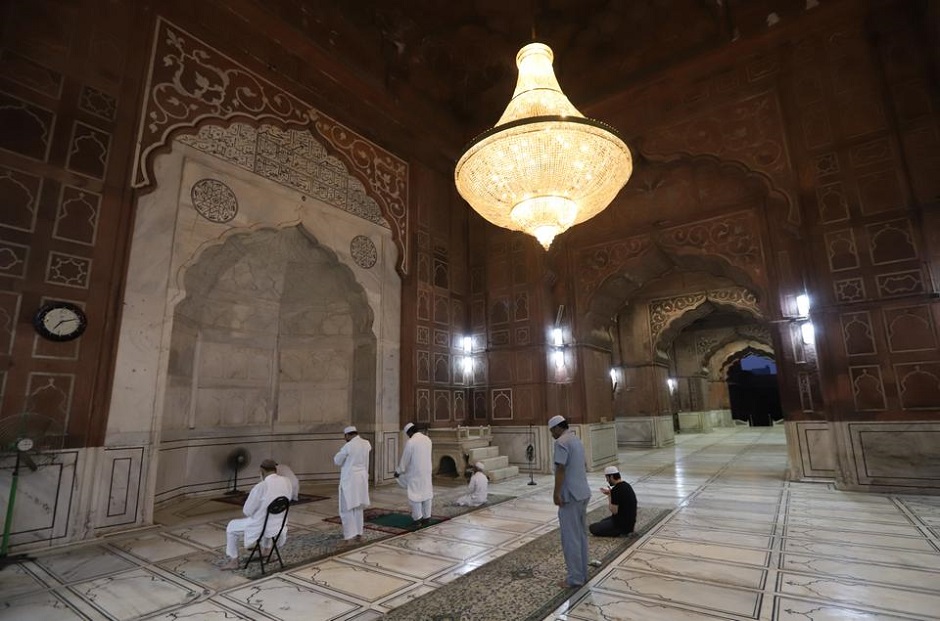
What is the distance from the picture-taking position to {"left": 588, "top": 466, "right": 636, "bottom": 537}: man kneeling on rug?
13.6 ft

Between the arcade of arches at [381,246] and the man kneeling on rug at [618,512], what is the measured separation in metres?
3.82

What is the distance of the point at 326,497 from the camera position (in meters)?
6.64

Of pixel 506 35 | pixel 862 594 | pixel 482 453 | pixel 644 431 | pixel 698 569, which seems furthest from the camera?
pixel 644 431

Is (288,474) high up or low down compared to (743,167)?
down

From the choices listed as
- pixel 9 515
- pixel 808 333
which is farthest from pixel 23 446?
pixel 808 333

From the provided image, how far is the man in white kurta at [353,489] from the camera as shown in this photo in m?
4.30

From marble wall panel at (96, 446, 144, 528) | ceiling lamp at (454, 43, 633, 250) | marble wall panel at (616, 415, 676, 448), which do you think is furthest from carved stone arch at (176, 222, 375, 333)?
marble wall panel at (616, 415, 676, 448)

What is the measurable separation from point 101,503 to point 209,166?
3.89 meters

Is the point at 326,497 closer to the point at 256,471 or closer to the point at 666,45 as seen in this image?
the point at 256,471

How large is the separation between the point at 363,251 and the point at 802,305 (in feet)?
21.7

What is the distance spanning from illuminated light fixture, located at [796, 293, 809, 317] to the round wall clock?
28.5 ft

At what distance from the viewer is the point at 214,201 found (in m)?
5.86

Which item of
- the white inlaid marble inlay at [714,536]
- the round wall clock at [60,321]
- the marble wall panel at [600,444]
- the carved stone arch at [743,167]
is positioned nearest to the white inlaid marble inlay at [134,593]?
the round wall clock at [60,321]

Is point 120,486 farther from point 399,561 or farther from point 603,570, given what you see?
point 603,570
